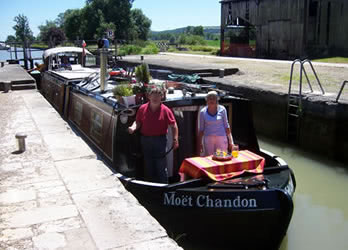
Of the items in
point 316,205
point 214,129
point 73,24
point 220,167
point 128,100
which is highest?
point 73,24

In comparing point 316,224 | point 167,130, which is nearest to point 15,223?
point 167,130

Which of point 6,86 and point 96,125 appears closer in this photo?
point 96,125

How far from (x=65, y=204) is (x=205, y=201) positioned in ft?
5.92

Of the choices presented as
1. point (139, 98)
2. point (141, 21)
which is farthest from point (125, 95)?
point (141, 21)

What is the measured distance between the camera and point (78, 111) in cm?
800

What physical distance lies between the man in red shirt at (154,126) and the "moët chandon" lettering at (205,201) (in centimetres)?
58

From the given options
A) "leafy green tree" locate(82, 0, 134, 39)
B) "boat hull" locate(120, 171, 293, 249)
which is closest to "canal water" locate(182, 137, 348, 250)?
"boat hull" locate(120, 171, 293, 249)

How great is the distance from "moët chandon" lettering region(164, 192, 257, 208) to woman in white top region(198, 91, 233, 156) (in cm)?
82

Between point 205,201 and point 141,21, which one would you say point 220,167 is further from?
point 141,21

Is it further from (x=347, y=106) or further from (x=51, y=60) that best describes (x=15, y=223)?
(x=51, y=60)

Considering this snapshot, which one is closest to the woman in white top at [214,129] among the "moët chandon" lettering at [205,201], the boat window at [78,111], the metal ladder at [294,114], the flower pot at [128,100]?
the "moët chandon" lettering at [205,201]

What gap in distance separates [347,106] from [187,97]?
4783 millimetres

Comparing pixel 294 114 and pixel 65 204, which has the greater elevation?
pixel 65 204

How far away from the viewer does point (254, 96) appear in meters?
12.2
